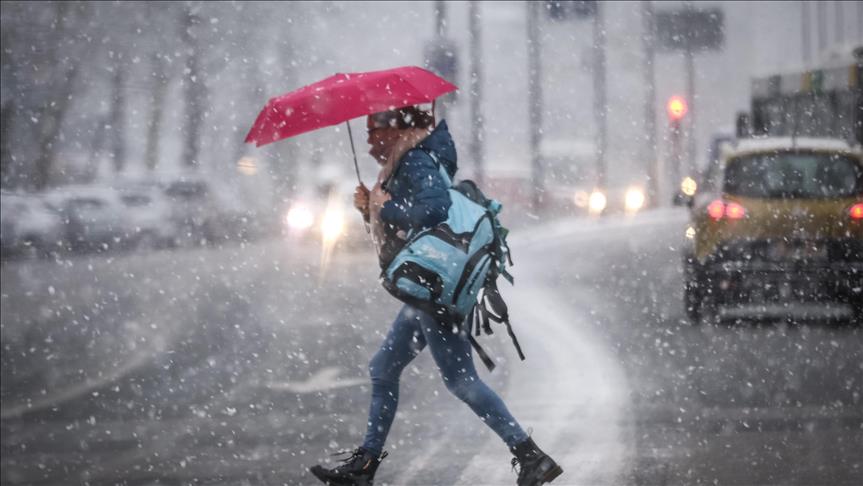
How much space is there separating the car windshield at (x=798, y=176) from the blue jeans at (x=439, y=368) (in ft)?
24.6

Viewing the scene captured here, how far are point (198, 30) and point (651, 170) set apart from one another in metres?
24.4

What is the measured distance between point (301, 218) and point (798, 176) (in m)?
14.3

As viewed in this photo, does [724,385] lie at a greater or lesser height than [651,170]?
greater

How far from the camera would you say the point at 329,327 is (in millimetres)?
13422

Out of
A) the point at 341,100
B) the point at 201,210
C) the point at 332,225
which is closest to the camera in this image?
the point at 341,100

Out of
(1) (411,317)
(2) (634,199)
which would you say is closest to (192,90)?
(2) (634,199)

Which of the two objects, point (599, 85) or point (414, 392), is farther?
point (599, 85)

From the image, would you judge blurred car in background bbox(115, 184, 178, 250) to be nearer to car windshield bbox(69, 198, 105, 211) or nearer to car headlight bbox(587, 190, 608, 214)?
car windshield bbox(69, 198, 105, 211)

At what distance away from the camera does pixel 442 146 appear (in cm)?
533

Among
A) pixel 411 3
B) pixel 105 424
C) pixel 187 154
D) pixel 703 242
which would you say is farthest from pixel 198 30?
pixel 105 424

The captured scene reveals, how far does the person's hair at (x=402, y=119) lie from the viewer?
211 inches

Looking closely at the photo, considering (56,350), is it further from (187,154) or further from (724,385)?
(187,154)

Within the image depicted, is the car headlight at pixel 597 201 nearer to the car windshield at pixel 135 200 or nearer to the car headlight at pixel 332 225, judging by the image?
the car windshield at pixel 135 200

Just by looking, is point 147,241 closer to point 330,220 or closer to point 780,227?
point 330,220
